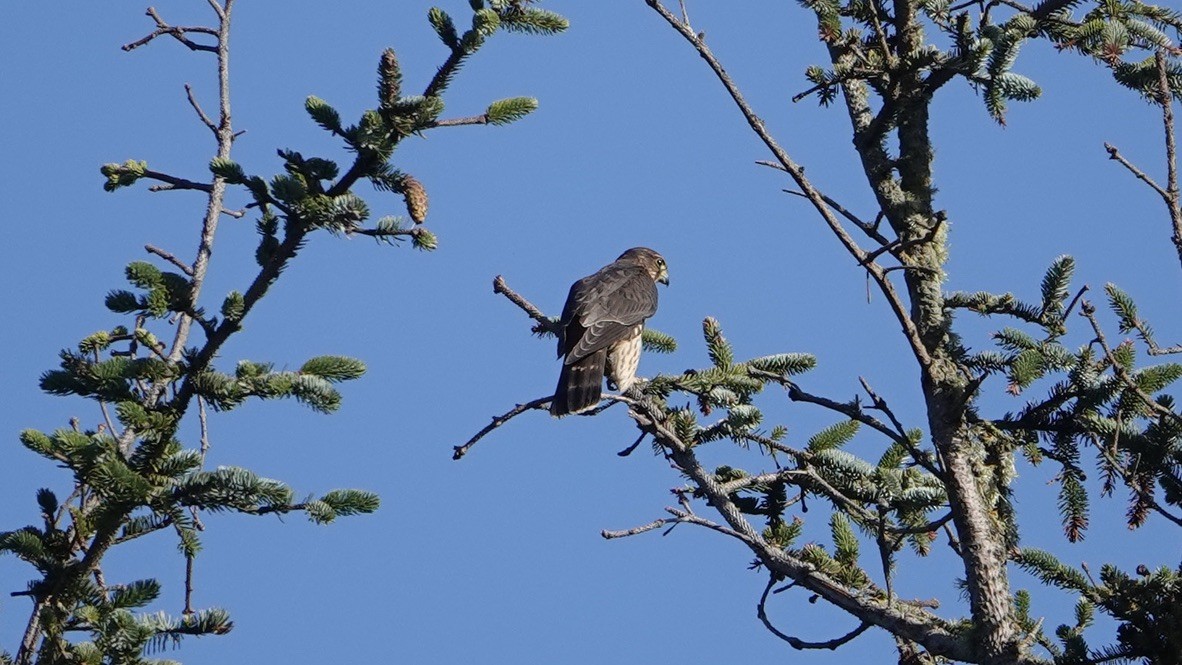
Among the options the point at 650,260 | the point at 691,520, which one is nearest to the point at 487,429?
the point at 691,520

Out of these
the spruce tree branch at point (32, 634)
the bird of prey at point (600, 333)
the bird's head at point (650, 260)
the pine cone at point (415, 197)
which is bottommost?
the spruce tree branch at point (32, 634)

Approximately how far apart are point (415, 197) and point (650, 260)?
5600 millimetres

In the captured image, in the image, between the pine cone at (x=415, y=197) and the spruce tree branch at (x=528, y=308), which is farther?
the spruce tree branch at (x=528, y=308)

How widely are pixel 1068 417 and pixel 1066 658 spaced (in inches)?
44.1

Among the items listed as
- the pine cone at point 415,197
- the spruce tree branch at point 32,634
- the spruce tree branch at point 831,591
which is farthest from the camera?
the spruce tree branch at point 831,591

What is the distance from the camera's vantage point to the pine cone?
407cm

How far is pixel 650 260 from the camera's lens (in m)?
9.59

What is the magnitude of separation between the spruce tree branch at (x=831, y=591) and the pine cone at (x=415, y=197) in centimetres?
138

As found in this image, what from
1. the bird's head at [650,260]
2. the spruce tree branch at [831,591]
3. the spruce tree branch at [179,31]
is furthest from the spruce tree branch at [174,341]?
the bird's head at [650,260]

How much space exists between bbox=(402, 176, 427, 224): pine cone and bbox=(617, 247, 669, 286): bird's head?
5.29 metres

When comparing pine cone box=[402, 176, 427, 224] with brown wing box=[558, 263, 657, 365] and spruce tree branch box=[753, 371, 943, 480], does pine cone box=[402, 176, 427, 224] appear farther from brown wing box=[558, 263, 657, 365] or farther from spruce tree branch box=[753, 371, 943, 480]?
brown wing box=[558, 263, 657, 365]

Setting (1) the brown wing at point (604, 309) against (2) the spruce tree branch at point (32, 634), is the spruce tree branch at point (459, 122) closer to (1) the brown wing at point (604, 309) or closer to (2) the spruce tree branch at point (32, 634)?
(2) the spruce tree branch at point (32, 634)

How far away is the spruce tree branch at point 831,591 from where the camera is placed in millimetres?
4457

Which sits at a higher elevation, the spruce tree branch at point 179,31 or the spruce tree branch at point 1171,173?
the spruce tree branch at point 179,31
